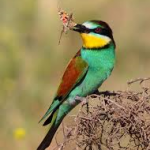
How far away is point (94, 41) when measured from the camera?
412 centimetres

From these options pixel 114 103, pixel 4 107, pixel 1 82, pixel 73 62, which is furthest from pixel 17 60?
pixel 114 103

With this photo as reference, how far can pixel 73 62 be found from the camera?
4.18m

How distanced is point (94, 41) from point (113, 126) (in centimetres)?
116

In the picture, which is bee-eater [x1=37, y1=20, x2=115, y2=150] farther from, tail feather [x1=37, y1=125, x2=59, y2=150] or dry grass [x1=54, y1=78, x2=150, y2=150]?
dry grass [x1=54, y1=78, x2=150, y2=150]

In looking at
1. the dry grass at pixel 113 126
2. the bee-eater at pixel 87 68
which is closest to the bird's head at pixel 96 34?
the bee-eater at pixel 87 68

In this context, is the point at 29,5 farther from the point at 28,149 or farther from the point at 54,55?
the point at 28,149

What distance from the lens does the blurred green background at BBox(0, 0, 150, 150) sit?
5.50 m

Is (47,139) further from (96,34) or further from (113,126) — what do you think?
(113,126)

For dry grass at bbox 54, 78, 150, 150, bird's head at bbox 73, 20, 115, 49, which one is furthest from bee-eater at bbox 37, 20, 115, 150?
dry grass at bbox 54, 78, 150, 150

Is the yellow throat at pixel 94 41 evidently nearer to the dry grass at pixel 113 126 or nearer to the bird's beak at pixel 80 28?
the bird's beak at pixel 80 28

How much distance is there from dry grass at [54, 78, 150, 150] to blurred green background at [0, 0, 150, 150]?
2.10 m

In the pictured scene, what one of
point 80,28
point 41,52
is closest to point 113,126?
point 80,28

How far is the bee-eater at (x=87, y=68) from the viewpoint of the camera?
4.06 m

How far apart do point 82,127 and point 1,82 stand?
9.87ft
